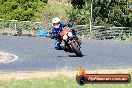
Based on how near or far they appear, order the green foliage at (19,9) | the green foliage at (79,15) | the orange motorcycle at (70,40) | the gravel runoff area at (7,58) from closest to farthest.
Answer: the orange motorcycle at (70,40) → the gravel runoff area at (7,58) → the green foliage at (79,15) → the green foliage at (19,9)

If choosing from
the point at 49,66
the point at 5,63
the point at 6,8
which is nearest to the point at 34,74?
the point at 49,66

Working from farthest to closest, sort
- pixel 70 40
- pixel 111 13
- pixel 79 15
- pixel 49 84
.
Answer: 1. pixel 79 15
2. pixel 111 13
3. pixel 70 40
4. pixel 49 84

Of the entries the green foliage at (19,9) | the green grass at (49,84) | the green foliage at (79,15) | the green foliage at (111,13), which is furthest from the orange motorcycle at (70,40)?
the green foliage at (19,9)

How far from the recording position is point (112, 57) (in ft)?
72.7

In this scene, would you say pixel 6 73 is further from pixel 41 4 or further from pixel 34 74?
pixel 41 4

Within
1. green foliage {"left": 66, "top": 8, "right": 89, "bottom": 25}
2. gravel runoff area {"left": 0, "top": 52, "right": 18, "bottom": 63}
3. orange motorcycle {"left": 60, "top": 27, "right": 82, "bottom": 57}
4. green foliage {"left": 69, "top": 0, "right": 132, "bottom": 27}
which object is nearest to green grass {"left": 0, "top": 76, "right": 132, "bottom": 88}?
orange motorcycle {"left": 60, "top": 27, "right": 82, "bottom": 57}

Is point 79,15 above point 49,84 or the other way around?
the other way around

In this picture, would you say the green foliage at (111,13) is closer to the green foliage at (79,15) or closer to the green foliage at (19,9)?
the green foliage at (79,15)

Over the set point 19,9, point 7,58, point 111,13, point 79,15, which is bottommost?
point 79,15

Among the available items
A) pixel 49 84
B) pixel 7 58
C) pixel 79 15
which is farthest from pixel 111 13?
pixel 49 84

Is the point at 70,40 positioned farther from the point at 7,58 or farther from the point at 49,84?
the point at 49,84

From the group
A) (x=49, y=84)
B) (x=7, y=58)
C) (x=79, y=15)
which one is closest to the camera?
(x=49, y=84)

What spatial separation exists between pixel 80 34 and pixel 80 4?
5.56m

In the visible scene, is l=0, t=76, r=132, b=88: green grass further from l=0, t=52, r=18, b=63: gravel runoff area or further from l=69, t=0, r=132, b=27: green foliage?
l=69, t=0, r=132, b=27: green foliage
